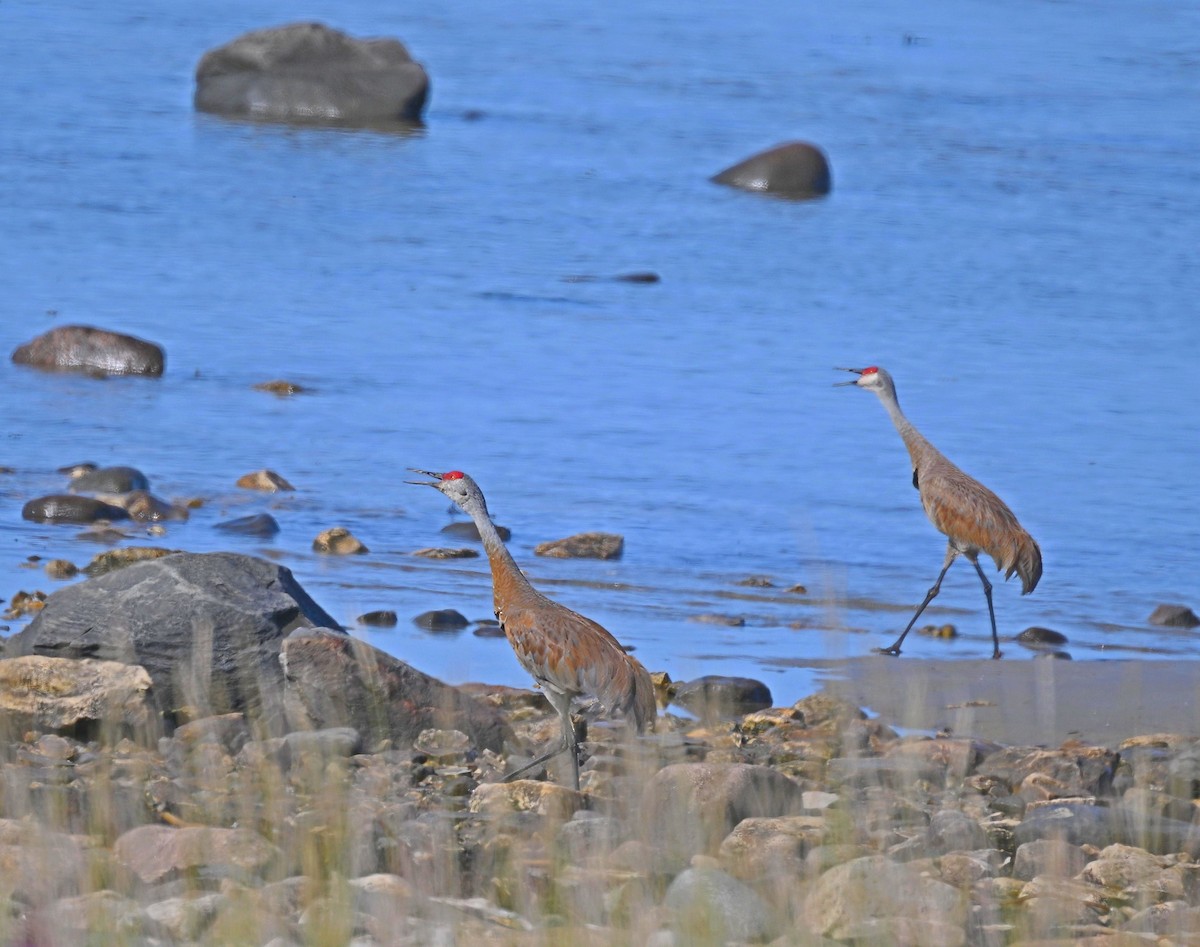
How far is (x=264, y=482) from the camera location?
1309cm

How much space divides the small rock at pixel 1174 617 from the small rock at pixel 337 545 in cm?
410

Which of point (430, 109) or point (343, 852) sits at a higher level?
point (430, 109)

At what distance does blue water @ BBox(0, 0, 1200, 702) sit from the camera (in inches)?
470

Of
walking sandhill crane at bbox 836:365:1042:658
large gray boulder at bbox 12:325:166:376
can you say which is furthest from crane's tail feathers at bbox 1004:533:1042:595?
large gray boulder at bbox 12:325:166:376

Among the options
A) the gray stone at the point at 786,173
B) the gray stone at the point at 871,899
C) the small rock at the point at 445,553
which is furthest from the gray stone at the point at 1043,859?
the gray stone at the point at 786,173

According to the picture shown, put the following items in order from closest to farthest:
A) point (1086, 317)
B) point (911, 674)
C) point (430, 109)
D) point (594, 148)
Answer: point (911, 674) → point (1086, 317) → point (594, 148) → point (430, 109)

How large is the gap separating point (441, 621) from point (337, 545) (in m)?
1.73

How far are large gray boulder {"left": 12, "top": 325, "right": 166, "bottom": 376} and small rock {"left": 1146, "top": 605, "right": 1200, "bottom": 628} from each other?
7.79m

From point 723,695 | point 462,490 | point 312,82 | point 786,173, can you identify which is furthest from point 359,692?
point 312,82

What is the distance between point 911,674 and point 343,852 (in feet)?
14.3

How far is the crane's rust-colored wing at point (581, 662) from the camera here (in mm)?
7770

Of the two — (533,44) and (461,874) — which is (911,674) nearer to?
(461,874)

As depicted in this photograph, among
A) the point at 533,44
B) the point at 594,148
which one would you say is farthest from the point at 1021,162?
the point at 533,44

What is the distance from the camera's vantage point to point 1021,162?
97.4 ft
